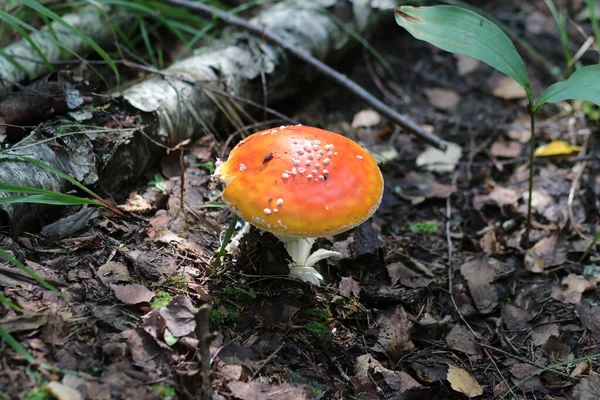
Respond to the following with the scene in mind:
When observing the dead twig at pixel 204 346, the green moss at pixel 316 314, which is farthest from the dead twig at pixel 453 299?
the dead twig at pixel 204 346

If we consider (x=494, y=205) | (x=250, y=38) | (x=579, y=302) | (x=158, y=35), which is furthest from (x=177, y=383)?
(x=158, y=35)

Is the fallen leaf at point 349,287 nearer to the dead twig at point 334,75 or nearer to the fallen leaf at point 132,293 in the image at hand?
the fallen leaf at point 132,293

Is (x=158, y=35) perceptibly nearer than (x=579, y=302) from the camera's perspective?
No

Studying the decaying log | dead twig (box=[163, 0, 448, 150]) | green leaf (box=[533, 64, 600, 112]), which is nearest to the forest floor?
the decaying log

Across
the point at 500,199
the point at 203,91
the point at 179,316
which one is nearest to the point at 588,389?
the point at 500,199

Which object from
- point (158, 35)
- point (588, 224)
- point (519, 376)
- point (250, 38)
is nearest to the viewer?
point (519, 376)

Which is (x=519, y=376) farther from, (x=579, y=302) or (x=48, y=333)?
(x=48, y=333)
